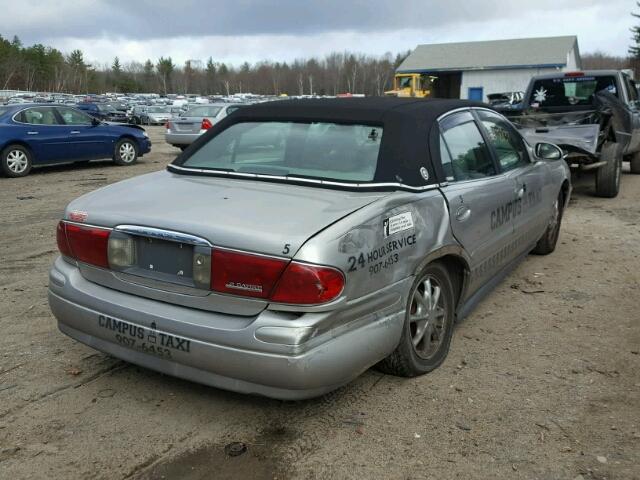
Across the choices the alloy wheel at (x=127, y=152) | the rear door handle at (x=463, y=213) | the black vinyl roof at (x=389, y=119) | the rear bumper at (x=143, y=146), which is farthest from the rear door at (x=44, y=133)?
the rear door handle at (x=463, y=213)

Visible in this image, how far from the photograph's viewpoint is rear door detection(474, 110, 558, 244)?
4.70 metres

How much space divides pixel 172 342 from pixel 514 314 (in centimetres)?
283

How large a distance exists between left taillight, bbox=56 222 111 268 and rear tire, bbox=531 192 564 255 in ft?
14.5

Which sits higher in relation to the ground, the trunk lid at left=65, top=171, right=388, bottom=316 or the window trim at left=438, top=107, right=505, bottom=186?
the window trim at left=438, top=107, right=505, bottom=186

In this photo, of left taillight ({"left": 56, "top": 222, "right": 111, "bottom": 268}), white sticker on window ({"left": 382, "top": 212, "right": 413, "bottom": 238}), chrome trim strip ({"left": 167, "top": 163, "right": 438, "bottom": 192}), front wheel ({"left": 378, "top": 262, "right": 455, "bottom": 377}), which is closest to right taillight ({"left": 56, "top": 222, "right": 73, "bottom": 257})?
left taillight ({"left": 56, "top": 222, "right": 111, "bottom": 268})

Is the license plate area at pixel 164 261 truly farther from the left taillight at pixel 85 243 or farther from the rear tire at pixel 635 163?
the rear tire at pixel 635 163

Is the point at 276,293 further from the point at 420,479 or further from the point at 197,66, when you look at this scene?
the point at 197,66

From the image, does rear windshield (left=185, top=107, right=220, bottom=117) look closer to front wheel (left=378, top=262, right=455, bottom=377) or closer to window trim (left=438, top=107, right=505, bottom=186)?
window trim (left=438, top=107, right=505, bottom=186)

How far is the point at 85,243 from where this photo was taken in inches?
130

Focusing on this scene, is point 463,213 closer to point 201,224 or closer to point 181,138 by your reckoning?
point 201,224

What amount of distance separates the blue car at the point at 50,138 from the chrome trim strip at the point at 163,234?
11.0 meters

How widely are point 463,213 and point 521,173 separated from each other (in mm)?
1387

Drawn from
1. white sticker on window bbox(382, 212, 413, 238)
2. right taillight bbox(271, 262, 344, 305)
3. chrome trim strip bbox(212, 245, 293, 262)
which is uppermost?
white sticker on window bbox(382, 212, 413, 238)

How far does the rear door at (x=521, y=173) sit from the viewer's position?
15.4 feet
